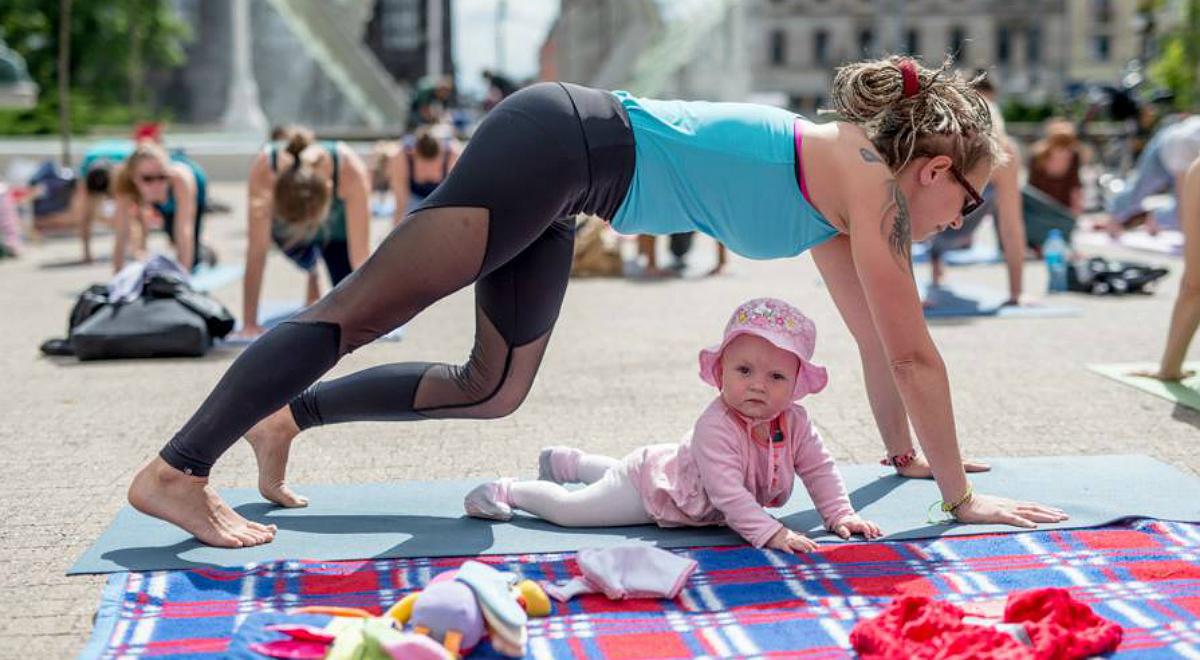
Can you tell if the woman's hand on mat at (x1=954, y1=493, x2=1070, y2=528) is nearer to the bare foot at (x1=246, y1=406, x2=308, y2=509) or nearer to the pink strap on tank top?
the pink strap on tank top

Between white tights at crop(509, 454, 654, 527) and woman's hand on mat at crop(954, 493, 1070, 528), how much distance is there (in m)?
0.91

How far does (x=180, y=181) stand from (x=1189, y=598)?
986 centimetres

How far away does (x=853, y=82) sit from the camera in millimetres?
4051

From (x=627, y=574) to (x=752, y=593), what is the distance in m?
0.31

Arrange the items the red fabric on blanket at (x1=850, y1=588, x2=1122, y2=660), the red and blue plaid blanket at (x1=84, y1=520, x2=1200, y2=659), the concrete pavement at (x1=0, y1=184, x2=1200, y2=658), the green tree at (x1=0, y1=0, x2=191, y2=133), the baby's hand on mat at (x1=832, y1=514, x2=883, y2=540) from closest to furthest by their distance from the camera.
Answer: the red fabric on blanket at (x1=850, y1=588, x2=1122, y2=660) → the red and blue plaid blanket at (x1=84, y1=520, x2=1200, y2=659) → the baby's hand on mat at (x1=832, y1=514, x2=883, y2=540) → the concrete pavement at (x1=0, y1=184, x2=1200, y2=658) → the green tree at (x1=0, y1=0, x2=191, y2=133)

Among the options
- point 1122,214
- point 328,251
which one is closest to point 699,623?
point 328,251

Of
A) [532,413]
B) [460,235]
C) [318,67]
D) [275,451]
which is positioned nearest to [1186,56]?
[318,67]

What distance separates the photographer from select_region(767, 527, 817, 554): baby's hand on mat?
392 centimetres

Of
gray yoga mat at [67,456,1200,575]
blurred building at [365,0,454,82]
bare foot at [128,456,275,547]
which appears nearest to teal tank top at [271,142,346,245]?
gray yoga mat at [67,456,1200,575]

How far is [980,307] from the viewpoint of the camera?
10.2 m

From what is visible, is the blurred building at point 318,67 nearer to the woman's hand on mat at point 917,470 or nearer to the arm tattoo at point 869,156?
the woman's hand on mat at point 917,470

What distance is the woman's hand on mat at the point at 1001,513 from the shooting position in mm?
4189

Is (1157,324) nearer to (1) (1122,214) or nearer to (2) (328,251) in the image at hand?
(2) (328,251)

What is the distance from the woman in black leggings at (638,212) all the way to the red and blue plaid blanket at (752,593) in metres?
0.29
